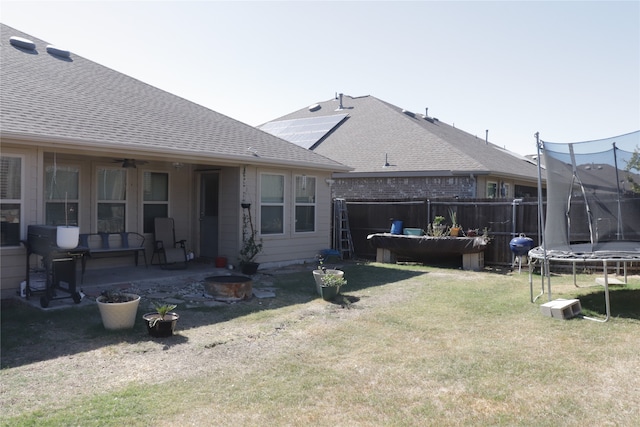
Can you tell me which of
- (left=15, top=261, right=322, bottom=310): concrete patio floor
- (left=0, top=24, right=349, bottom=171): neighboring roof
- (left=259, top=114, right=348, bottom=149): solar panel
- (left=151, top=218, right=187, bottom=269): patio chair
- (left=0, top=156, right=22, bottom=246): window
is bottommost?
(left=15, top=261, right=322, bottom=310): concrete patio floor

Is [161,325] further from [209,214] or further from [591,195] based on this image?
[591,195]

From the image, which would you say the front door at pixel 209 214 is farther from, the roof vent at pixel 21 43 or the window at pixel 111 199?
the roof vent at pixel 21 43

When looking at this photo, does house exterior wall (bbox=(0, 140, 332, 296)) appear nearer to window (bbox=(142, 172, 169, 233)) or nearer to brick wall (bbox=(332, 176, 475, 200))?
window (bbox=(142, 172, 169, 233))

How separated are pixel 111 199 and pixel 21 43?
12.3 feet

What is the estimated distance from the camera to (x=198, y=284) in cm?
845

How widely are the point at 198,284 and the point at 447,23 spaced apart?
6601 mm

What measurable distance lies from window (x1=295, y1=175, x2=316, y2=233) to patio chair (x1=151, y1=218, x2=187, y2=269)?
8.57 ft

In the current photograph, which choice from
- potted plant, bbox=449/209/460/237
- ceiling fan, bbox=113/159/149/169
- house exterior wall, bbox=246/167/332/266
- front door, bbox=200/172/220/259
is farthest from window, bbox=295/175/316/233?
ceiling fan, bbox=113/159/149/169

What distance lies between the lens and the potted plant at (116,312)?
5572 mm

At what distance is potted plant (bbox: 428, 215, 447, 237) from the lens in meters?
11.9

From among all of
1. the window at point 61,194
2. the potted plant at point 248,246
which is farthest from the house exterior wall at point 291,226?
the window at point 61,194

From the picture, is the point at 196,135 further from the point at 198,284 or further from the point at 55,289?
the point at 55,289

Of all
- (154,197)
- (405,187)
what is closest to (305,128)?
(405,187)

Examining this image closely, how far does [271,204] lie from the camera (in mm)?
10766
